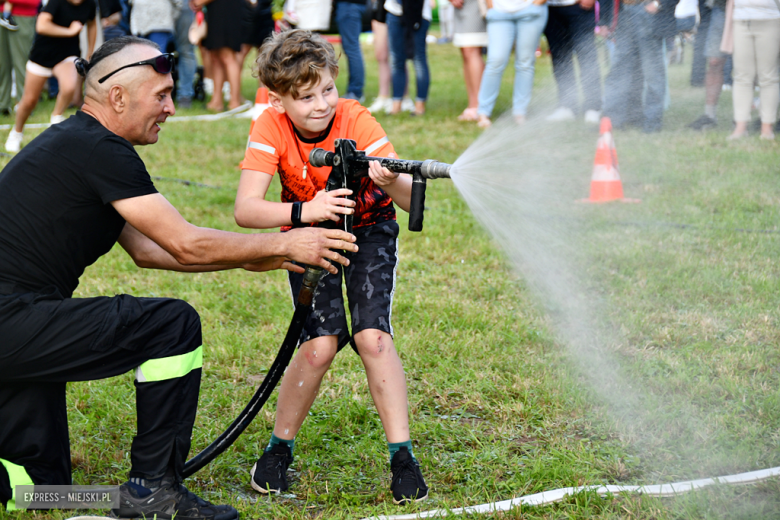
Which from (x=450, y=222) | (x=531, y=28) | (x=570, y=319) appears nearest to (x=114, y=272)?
(x=450, y=222)

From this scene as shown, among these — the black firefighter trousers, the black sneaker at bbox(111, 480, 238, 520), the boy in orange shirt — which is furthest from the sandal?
the black sneaker at bbox(111, 480, 238, 520)

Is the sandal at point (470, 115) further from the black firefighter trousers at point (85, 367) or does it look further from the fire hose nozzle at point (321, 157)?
the black firefighter trousers at point (85, 367)

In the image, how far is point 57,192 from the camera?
8.42 feet

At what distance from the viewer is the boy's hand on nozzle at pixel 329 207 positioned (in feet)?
8.61

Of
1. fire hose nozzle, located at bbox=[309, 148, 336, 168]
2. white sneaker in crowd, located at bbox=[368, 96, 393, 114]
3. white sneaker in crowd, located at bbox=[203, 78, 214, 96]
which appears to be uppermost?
fire hose nozzle, located at bbox=[309, 148, 336, 168]

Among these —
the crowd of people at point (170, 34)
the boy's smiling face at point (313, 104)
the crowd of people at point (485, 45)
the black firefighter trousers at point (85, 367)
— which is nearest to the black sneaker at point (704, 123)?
the crowd of people at point (485, 45)

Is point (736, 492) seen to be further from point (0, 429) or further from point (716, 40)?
point (716, 40)

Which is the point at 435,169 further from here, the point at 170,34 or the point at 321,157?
the point at 170,34

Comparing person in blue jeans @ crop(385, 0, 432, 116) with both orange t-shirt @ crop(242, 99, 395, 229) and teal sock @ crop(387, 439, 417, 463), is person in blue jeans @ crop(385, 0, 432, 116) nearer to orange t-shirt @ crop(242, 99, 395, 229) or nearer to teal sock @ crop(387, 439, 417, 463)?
orange t-shirt @ crop(242, 99, 395, 229)

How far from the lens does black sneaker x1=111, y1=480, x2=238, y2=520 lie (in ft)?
8.80

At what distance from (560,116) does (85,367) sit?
8.47 meters

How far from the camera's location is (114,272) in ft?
17.3

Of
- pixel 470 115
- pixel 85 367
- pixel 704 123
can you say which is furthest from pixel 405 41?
pixel 85 367

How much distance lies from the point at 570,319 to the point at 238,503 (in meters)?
2.28
